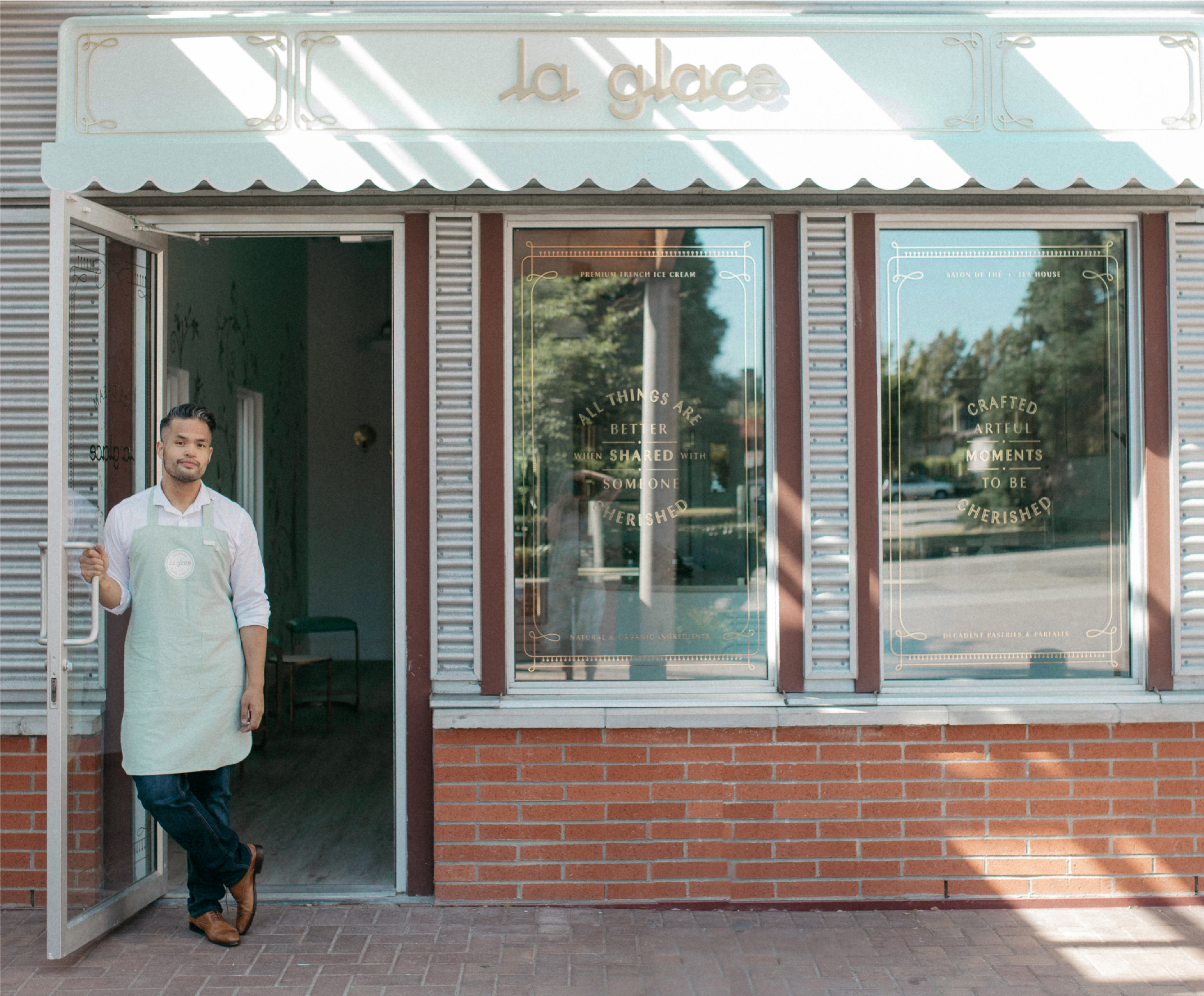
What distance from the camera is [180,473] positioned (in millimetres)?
3646

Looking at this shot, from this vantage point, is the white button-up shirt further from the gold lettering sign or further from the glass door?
the gold lettering sign

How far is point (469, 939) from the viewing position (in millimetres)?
3734

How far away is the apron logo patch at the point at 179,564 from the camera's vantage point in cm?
363

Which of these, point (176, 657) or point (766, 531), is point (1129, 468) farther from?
point (176, 657)

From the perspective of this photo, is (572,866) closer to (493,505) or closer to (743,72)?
(493,505)

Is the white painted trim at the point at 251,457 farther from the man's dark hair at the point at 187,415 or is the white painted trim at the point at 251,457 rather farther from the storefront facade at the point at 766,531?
the man's dark hair at the point at 187,415

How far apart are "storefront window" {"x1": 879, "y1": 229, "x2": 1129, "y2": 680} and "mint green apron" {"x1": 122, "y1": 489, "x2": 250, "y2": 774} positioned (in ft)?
9.33

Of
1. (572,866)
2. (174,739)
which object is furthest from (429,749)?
(174,739)

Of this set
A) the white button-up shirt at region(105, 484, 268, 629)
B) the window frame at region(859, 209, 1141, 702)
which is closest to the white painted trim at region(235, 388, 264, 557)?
the white button-up shirt at region(105, 484, 268, 629)

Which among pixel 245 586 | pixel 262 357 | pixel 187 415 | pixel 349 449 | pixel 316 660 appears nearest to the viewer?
pixel 187 415

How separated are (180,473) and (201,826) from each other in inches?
51.9

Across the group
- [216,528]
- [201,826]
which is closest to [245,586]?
[216,528]

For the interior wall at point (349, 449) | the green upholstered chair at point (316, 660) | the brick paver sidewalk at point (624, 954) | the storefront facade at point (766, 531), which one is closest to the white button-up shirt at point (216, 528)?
the storefront facade at point (766, 531)

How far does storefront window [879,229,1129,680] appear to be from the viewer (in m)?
4.21
